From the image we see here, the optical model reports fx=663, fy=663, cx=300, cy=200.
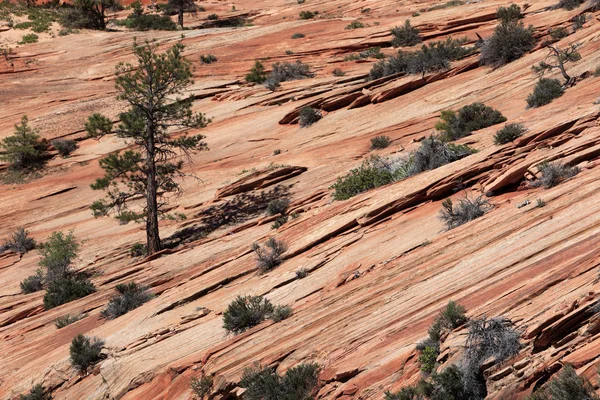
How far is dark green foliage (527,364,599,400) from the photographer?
286 inches

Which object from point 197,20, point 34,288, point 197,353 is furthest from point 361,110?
point 197,20

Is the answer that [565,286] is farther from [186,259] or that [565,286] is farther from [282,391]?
[186,259]

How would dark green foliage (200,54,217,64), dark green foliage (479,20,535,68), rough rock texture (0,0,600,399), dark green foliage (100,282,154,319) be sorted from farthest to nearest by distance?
dark green foliage (200,54,217,64), dark green foliage (479,20,535,68), dark green foliage (100,282,154,319), rough rock texture (0,0,600,399)

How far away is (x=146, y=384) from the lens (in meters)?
13.2

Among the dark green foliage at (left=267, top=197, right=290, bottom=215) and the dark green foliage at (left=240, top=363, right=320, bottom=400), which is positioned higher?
the dark green foliage at (left=267, top=197, right=290, bottom=215)

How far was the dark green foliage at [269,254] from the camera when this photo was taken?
15250 mm

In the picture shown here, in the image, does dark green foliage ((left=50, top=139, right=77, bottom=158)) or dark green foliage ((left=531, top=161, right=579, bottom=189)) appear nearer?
dark green foliage ((left=531, top=161, right=579, bottom=189))

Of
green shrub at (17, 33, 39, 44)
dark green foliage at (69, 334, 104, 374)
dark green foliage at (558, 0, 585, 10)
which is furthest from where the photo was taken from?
green shrub at (17, 33, 39, 44)

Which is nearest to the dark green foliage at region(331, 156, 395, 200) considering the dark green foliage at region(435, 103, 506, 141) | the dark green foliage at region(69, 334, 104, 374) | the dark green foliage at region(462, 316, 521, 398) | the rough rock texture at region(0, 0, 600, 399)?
the rough rock texture at region(0, 0, 600, 399)

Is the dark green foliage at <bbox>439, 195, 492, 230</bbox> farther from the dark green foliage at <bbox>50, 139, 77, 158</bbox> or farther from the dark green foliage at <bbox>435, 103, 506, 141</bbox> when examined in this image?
the dark green foliage at <bbox>50, 139, 77, 158</bbox>

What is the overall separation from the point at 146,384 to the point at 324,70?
2354cm

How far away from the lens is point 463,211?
43.4 feet

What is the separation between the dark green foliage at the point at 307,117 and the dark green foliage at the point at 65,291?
1160 centimetres

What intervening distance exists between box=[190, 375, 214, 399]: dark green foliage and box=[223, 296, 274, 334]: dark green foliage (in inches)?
52.6
